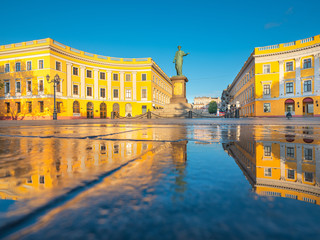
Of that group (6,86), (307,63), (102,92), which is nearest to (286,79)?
(307,63)

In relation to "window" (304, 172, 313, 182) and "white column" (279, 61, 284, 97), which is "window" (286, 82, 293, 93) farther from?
"window" (304, 172, 313, 182)

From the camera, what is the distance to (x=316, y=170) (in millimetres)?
1222

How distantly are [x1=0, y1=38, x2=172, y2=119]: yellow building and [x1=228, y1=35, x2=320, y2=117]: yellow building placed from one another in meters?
20.3

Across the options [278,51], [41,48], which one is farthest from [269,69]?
[41,48]

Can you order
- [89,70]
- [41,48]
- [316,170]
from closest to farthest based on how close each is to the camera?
[316,170], [41,48], [89,70]

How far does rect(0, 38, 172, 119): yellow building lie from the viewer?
29.7 m

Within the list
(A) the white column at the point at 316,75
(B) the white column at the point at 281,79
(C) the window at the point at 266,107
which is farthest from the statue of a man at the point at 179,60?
(A) the white column at the point at 316,75

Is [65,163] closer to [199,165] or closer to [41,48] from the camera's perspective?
[199,165]

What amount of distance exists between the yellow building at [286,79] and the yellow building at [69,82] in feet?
66.5

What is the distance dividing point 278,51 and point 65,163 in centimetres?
3770

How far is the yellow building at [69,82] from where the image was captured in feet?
97.6

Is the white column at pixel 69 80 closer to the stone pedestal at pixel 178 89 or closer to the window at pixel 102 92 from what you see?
the window at pixel 102 92

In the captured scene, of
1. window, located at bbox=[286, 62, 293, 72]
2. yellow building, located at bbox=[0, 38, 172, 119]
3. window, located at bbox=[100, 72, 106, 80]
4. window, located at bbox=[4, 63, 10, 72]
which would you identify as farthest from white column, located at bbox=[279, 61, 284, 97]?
window, located at bbox=[4, 63, 10, 72]

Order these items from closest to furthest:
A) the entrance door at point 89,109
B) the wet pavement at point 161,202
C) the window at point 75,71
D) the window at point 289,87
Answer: the wet pavement at point 161,202
the window at point 289,87
the window at point 75,71
the entrance door at point 89,109
